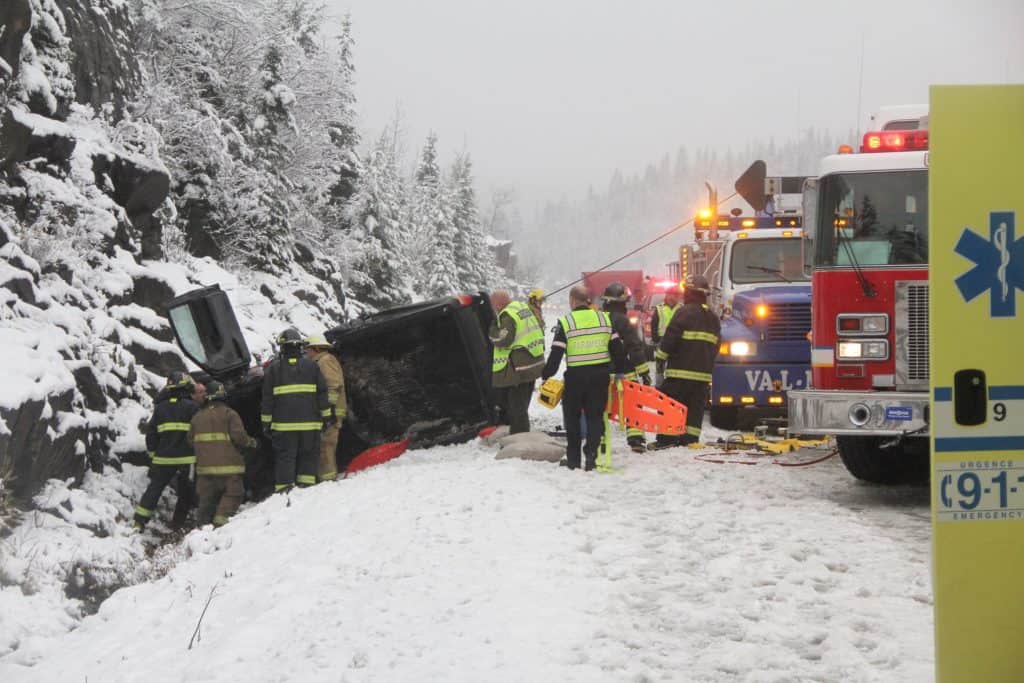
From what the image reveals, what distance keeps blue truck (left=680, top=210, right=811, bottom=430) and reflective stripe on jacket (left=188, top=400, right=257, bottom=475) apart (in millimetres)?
6325

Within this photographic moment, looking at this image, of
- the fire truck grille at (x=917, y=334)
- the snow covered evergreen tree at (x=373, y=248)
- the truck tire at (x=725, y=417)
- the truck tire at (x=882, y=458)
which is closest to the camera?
the fire truck grille at (x=917, y=334)

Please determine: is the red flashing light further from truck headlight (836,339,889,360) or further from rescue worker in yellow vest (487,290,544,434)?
rescue worker in yellow vest (487,290,544,434)

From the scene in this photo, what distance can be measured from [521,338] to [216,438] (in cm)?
375

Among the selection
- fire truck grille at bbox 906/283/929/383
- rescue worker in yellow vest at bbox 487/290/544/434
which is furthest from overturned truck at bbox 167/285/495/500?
fire truck grille at bbox 906/283/929/383

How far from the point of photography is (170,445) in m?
11.5

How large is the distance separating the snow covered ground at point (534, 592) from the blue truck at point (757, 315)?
3738 millimetres

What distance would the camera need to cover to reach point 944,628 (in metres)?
3.51

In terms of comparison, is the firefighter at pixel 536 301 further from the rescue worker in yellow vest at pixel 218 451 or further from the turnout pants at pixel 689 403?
the rescue worker in yellow vest at pixel 218 451

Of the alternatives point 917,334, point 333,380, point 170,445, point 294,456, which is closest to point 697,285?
point 917,334

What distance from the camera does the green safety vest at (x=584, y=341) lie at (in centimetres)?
1027

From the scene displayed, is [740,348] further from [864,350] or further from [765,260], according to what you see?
[864,350]

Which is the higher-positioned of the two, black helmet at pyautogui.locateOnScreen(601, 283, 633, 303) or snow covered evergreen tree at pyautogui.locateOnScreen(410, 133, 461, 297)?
snow covered evergreen tree at pyautogui.locateOnScreen(410, 133, 461, 297)

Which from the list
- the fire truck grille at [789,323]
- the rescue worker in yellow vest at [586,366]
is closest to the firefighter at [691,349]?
the fire truck grille at [789,323]

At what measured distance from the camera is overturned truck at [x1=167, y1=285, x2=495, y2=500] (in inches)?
494
